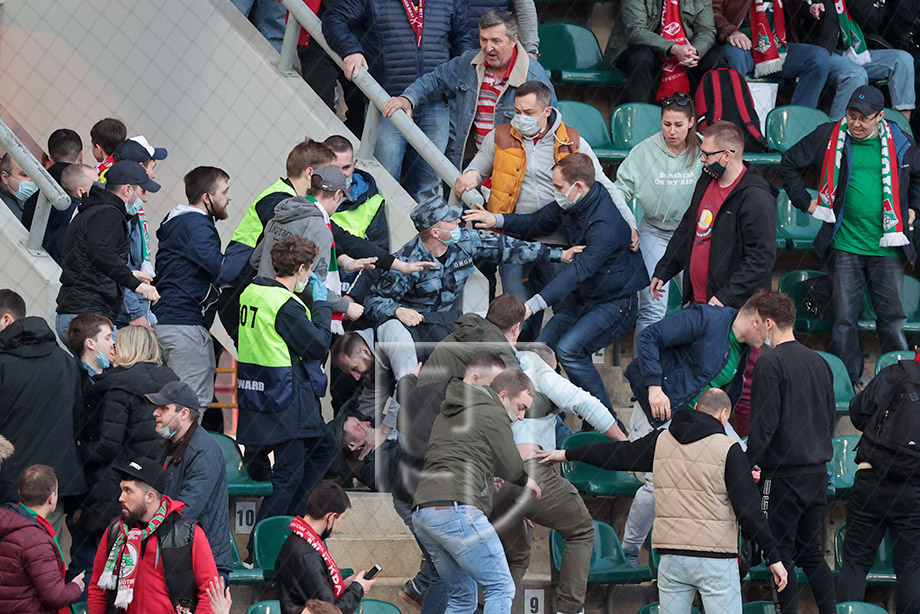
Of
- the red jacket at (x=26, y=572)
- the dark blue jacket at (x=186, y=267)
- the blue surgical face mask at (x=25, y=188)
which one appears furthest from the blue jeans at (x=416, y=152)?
the red jacket at (x=26, y=572)

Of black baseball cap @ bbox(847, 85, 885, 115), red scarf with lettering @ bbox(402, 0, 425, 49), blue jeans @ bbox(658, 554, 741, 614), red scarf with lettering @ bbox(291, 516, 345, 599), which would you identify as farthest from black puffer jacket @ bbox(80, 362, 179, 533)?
black baseball cap @ bbox(847, 85, 885, 115)

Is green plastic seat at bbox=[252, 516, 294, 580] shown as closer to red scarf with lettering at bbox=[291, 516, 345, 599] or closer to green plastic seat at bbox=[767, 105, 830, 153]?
red scarf with lettering at bbox=[291, 516, 345, 599]

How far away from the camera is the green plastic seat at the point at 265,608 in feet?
19.7

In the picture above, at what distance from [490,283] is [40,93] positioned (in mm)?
3342

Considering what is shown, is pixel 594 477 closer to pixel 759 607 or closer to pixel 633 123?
pixel 759 607

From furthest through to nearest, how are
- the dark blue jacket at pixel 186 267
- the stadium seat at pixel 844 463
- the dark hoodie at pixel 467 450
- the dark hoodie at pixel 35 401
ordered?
1. the stadium seat at pixel 844 463
2. the dark blue jacket at pixel 186 267
3. the dark hoodie at pixel 35 401
4. the dark hoodie at pixel 467 450

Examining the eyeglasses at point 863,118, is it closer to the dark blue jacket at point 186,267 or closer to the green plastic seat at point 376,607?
the dark blue jacket at point 186,267

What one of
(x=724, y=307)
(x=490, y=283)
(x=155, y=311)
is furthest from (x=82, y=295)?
(x=724, y=307)

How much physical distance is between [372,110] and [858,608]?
3634mm

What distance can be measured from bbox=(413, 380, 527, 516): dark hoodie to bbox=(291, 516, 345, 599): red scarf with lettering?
42 centimetres

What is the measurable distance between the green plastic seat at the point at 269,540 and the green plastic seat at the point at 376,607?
501 mm

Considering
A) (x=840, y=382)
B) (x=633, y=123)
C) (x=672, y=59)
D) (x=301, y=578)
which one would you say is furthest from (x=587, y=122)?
(x=301, y=578)

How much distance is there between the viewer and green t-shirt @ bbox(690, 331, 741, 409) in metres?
6.66

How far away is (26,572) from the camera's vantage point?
17.7 feet
